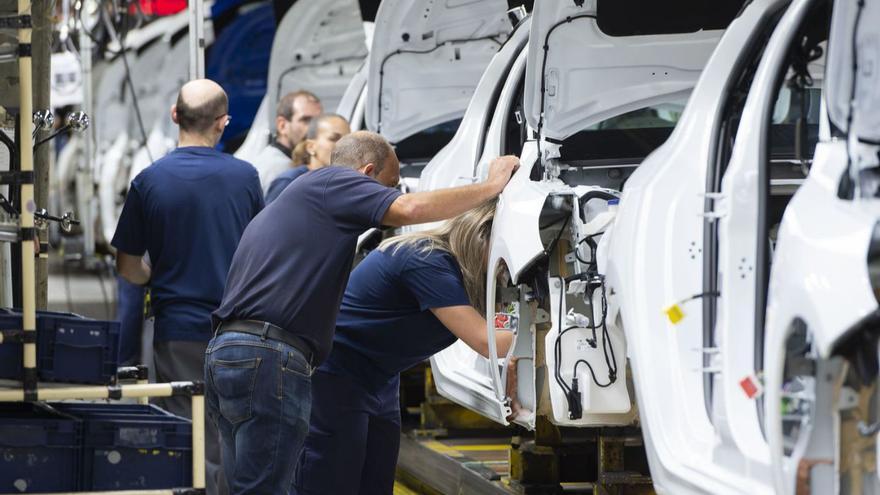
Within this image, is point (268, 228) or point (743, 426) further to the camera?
point (268, 228)

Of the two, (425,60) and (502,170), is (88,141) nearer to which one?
(425,60)

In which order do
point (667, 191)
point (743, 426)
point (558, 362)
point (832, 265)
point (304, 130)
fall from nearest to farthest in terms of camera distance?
point (832, 265), point (743, 426), point (667, 191), point (558, 362), point (304, 130)

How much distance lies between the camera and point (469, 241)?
5.77 m

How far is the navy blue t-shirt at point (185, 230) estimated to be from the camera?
20.4 feet

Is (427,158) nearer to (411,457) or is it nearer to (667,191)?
(411,457)

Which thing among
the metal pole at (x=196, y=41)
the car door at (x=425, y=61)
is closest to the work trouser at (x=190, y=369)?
the metal pole at (x=196, y=41)

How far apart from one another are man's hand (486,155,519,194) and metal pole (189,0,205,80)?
1834 millimetres

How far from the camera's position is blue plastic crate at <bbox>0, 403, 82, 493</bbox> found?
4.48 m

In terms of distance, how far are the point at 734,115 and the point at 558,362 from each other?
4.23 ft

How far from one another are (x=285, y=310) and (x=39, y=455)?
878 mm

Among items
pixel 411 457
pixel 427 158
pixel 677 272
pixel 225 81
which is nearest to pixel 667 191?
pixel 677 272

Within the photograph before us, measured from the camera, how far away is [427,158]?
920 centimetres

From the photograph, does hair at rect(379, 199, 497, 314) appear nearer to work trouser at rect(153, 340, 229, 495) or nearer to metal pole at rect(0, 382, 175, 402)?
work trouser at rect(153, 340, 229, 495)

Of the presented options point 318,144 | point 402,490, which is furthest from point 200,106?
point 402,490
